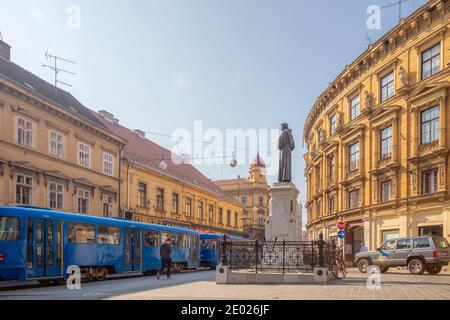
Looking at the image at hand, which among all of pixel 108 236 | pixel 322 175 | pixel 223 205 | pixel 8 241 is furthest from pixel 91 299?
pixel 223 205

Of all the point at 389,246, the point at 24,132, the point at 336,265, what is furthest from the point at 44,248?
the point at 389,246

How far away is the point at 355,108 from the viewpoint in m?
37.9

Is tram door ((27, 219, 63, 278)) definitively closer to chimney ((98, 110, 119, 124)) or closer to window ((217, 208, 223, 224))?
chimney ((98, 110, 119, 124))

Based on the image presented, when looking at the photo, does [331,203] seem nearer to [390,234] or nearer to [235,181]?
[390,234]

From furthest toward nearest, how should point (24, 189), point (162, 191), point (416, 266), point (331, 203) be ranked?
point (162, 191), point (331, 203), point (24, 189), point (416, 266)

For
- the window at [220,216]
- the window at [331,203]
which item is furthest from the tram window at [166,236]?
the window at [220,216]

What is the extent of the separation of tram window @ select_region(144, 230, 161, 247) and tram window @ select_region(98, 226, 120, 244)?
8.41 ft

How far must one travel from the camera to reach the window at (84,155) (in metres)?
32.3

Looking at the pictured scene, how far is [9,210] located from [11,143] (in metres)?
9.19

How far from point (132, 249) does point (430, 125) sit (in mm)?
17834

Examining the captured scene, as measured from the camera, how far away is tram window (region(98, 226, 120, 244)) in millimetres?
21719

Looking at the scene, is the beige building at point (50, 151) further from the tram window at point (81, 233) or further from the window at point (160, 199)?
the window at point (160, 199)

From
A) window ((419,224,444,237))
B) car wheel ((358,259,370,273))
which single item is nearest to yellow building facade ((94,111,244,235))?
car wheel ((358,259,370,273))

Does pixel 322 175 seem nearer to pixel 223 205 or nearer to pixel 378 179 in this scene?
pixel 378 179
